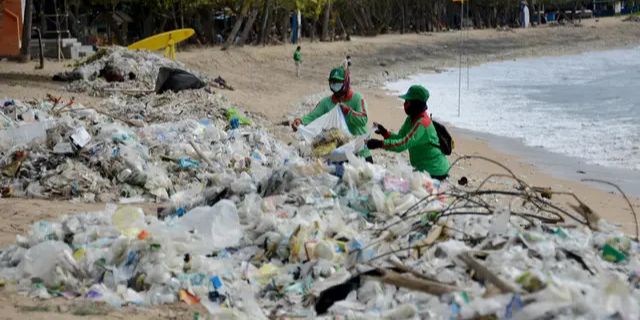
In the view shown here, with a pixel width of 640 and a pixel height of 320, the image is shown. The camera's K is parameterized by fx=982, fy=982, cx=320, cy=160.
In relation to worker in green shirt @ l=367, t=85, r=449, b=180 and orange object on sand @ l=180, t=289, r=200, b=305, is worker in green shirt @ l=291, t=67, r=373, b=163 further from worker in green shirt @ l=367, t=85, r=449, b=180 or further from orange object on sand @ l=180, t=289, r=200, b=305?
orange object on sand @ l=180, t=289, r=200, b=305

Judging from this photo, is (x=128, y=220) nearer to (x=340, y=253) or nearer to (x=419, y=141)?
(x=340, y=253)

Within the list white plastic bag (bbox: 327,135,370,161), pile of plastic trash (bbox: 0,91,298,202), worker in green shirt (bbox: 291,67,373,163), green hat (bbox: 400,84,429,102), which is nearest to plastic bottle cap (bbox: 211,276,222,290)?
white plastic bag (bbox: 327,135,370,161)

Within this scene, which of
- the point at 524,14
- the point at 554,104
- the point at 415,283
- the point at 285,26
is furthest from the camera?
the point at 524,14

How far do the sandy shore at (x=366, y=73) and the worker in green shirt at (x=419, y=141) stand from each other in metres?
2.36

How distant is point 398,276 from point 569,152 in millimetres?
12669

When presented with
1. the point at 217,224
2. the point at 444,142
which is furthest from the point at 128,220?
the point at 444,142

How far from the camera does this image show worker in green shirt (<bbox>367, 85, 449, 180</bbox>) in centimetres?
736

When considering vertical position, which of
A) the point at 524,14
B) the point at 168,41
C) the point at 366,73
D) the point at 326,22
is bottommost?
the point at 366,73

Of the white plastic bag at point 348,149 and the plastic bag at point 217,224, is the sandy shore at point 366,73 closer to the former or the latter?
the plastic bag at point 217,224

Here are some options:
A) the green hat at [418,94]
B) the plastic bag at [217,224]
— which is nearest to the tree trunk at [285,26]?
the green hat at [418,94]

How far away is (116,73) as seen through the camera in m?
19.4

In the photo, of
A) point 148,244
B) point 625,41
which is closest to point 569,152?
point 148,244

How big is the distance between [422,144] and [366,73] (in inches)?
1165

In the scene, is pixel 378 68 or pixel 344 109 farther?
pixel 378 68
